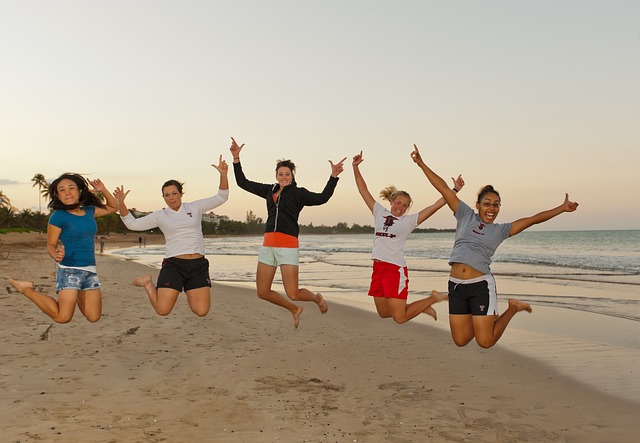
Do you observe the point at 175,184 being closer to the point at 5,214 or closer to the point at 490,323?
the point at 490,323

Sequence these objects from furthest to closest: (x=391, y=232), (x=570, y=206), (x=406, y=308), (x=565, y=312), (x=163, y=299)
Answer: (x=565, y=312) → (x=391, y=232) → (x=406, y=308) → (x=163, y=299) → (x=570, y=206)

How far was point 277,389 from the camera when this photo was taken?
39.2 feet

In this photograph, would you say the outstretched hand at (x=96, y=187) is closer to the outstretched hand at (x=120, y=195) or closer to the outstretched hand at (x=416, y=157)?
the outstretched hand at (x=120, y=195)

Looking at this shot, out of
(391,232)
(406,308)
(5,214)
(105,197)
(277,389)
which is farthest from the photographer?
(5,214)

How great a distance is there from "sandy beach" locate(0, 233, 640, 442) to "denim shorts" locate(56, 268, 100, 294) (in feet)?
10.7

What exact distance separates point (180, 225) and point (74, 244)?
1.57 m

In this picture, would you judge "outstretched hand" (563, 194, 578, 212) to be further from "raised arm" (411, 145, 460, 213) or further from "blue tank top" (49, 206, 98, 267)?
"blue tank top" (49, 206, 98, 267)

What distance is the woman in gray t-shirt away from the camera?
7527mm

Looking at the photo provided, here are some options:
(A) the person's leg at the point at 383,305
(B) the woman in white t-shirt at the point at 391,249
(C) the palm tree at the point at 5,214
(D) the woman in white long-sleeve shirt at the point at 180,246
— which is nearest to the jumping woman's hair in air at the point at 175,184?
(D) the woman in white long-sleeve shirt at the point at 180,246

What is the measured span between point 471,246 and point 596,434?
4756 millimetres

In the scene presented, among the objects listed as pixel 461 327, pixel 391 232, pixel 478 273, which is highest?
pixel 391 232

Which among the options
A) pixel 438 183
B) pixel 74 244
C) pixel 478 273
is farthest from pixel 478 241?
pixel 74 244

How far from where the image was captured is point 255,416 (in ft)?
34.1

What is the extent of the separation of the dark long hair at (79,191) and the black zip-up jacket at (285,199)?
213 cm
